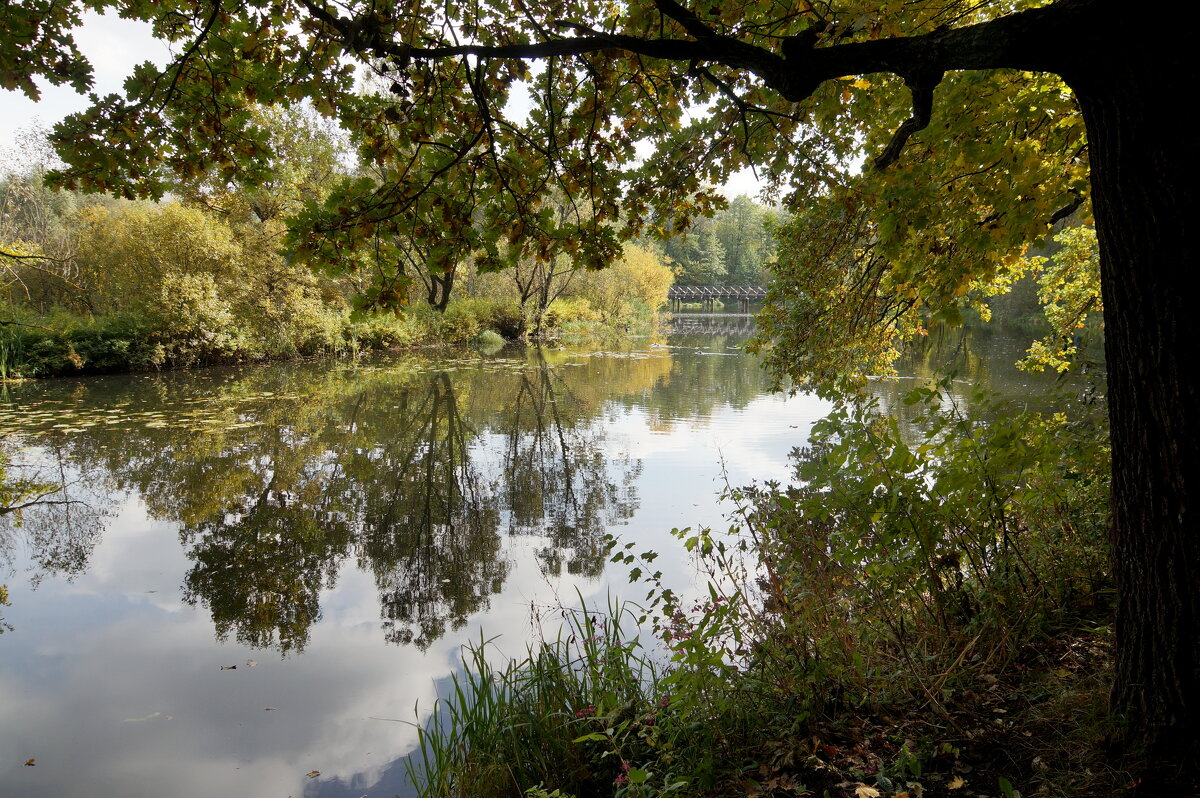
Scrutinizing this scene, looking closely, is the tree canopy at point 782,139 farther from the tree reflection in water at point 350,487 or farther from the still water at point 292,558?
the tree reflection in water at point 350,487

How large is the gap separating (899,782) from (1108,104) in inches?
85.5

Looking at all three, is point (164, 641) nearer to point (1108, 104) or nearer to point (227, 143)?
point (227, 143)

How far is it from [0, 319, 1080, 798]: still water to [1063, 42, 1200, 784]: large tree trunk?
2.96 m

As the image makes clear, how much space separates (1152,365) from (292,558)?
657 cm

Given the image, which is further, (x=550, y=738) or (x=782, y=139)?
(x=782, y=139)

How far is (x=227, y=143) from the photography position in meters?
3.74

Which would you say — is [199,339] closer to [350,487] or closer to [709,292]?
[350,487]

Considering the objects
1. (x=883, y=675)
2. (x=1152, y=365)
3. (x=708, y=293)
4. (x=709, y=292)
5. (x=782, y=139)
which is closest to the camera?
(x=1152, y=365)

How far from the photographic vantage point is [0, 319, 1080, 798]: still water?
3809mm

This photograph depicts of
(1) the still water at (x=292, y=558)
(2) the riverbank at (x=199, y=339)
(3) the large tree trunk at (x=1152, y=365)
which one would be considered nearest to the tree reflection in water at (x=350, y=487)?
(1) the still water at (x=292, y=558)

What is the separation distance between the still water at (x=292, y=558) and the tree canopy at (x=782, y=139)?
2632 mm

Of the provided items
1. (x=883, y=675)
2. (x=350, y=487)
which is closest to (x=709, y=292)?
(x=350, y=487)

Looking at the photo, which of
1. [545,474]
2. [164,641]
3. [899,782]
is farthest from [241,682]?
[545,474]

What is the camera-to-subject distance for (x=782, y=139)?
3.83 m
